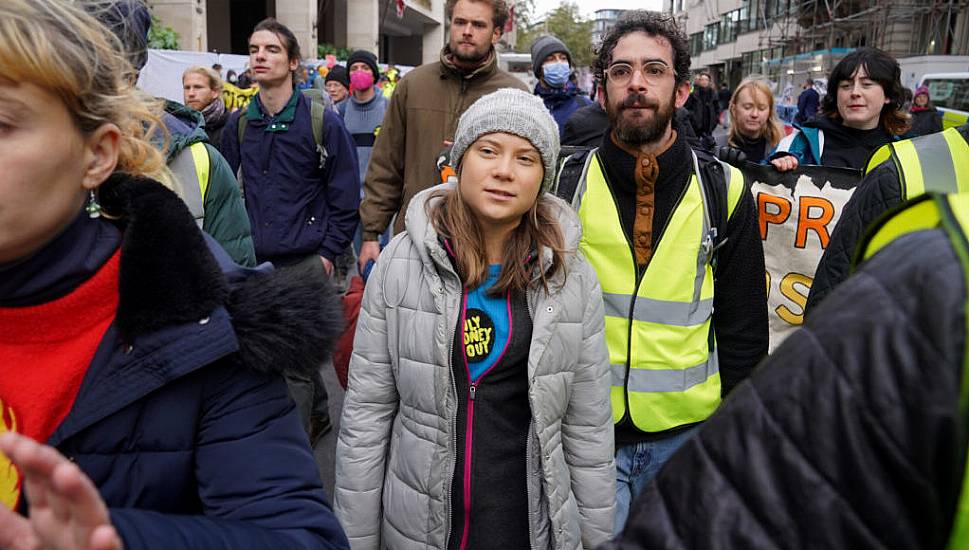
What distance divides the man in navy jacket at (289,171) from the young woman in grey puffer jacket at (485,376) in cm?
228

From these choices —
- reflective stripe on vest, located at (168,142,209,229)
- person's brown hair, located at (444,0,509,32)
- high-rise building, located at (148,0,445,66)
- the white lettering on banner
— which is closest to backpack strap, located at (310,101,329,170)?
person's brown hair, located at (444,0,509,32)

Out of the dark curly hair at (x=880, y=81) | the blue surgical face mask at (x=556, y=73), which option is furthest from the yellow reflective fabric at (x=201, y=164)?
the blue surgical face mask at (x=556, y=73)

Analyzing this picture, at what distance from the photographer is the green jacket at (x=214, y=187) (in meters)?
3.20

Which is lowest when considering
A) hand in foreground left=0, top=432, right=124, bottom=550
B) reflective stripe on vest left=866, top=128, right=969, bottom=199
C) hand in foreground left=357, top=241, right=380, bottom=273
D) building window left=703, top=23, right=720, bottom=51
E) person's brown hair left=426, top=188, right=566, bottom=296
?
hand in foreground left=357, top=241, right=380, bottom=273

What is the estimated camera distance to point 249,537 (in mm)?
1270

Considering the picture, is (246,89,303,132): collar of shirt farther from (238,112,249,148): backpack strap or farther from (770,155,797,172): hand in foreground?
(770,155,797,172): hand in foreground

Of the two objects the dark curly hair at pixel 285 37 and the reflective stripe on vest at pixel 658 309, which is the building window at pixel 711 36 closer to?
the dark curly hair at pixel 285 37

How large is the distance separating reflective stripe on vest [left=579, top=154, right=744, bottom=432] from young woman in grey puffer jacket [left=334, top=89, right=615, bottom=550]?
0.88 feet

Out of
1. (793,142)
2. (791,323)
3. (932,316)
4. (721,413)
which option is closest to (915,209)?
(932,316)

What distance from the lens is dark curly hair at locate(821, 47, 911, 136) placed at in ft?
14.7

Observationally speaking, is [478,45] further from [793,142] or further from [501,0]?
[793,142]

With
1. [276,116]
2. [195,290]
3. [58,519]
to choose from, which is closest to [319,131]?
[276,116]

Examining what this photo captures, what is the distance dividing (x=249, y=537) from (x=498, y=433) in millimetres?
1142

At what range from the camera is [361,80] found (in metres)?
7.95
